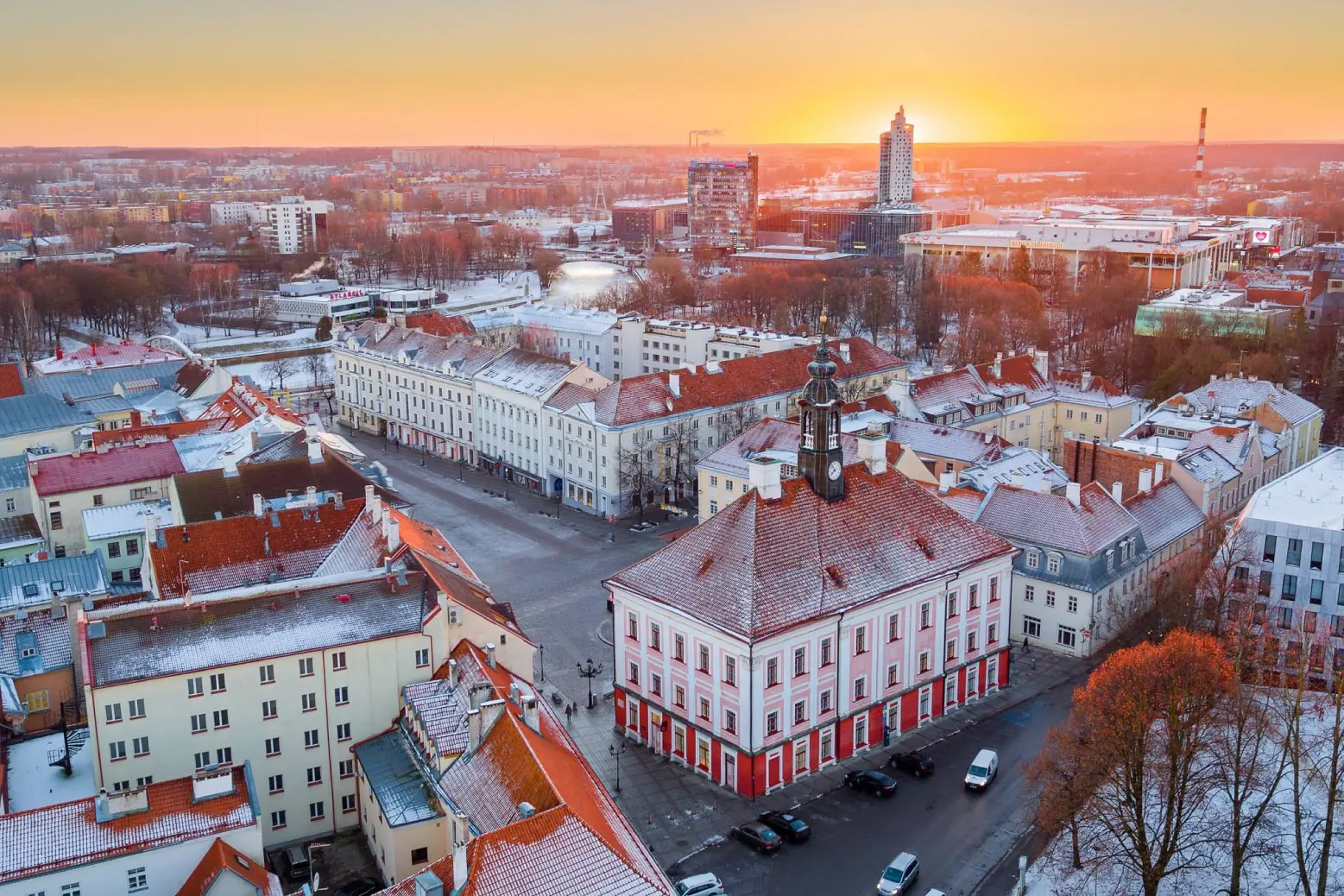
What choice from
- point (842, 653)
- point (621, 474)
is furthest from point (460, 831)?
point (621, 474)

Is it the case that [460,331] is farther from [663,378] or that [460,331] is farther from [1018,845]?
[1018,845]

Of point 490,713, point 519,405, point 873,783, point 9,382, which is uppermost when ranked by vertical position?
point 9,382

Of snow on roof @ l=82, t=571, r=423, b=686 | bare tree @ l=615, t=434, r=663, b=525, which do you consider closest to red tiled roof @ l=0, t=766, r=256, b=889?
snow on roof @ l=82, t=571, r=423, b=686

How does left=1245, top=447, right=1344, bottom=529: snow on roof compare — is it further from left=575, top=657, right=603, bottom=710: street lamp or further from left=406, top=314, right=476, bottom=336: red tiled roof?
left=406, top=314, right=476, bottom=336: red tiled roof

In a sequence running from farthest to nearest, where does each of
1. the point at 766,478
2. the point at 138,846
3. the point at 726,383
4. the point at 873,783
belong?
1. the point at 726,383
2. the point at 766,478
3. the point at 873,783
4. the point at 138,846

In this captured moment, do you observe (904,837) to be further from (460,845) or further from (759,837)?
(460,845)

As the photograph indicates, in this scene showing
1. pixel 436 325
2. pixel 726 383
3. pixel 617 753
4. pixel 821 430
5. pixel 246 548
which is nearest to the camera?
pixel 821 430

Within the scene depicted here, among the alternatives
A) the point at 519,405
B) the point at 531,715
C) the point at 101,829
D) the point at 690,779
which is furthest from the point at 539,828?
the point at 519,405
